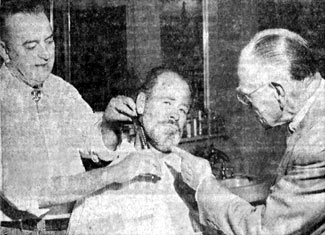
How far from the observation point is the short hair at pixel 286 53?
1024 millimetres

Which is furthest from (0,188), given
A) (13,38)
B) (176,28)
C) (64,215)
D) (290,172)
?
(290,172)

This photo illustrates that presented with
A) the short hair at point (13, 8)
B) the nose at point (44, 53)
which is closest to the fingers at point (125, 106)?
the nose at point (44, 53)

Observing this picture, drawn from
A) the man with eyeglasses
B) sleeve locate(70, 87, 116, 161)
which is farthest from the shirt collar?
sleeve locate(70, 87, 116, 161)

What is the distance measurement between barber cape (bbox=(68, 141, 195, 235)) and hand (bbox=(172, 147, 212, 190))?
0.11 ft

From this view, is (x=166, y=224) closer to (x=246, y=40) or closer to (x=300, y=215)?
(x=300, y=215)

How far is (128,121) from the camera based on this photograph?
1280 millimetres

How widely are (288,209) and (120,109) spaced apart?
0.53 meters

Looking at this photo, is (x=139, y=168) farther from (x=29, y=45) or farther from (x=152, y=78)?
(x=29, y=45)

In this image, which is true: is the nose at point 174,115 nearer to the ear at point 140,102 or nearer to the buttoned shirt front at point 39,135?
the ear at point 140,102

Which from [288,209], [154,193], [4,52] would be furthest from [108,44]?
[288,209]

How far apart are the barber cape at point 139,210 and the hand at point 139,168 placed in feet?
0.05

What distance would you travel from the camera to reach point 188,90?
4.23 feet

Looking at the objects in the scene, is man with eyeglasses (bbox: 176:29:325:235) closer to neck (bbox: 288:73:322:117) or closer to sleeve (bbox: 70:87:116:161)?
neck (bbox: 288:73:322:117)

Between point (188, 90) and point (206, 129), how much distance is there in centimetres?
21
